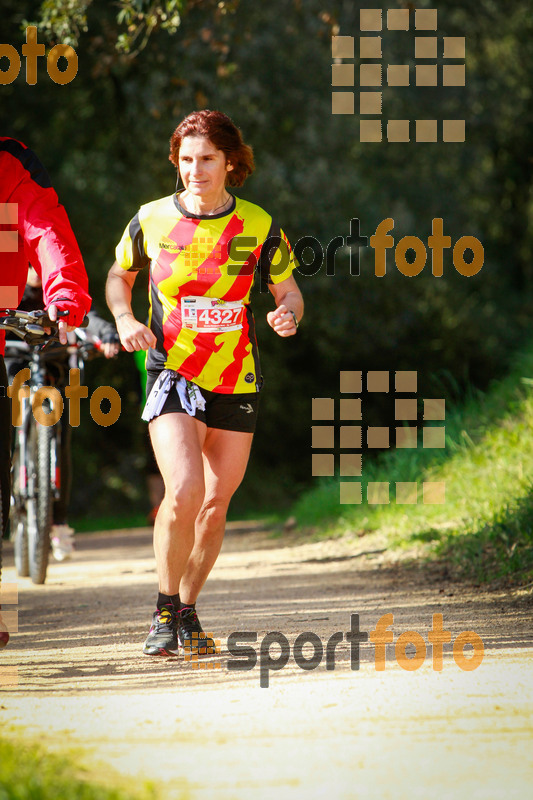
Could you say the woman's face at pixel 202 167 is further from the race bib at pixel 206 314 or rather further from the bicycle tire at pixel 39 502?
the bicycle tire at pixel 39 502

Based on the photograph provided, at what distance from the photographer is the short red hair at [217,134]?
4.60 meters

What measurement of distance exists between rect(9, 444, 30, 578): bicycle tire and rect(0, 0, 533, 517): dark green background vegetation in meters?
7.43

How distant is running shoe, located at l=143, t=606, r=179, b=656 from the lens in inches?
175

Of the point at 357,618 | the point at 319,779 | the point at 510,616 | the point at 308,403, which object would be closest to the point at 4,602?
the point at 357,618

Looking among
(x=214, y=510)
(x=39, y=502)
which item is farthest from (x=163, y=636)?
(x=39, y=502)

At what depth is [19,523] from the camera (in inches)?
299

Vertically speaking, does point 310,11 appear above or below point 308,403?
above

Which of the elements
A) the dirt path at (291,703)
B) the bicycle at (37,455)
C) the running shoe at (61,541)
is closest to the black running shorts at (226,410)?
the dirt path at (291,703)

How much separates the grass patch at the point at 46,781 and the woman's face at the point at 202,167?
246 centimetres

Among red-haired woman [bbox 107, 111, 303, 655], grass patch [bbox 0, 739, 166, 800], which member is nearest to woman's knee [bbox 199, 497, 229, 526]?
red-haired woman [bbox 107, 111, 303, 655]

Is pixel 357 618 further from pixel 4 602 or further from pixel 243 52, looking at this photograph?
pixel 243 52

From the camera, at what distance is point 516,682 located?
12.1 ft

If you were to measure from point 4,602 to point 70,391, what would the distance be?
1.46m

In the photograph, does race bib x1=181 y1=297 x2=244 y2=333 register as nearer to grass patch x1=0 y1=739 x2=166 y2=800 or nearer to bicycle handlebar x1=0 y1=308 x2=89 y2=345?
bicycle handlebar x1=0 y1=308 x2=89 y2=345
